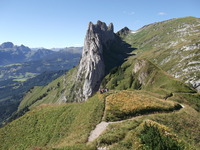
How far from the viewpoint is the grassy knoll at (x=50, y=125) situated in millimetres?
40688

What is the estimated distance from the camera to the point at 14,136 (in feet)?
159

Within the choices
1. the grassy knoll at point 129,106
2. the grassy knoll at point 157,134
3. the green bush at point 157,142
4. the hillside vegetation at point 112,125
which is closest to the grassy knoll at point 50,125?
the hillside vegetation at point 112,125

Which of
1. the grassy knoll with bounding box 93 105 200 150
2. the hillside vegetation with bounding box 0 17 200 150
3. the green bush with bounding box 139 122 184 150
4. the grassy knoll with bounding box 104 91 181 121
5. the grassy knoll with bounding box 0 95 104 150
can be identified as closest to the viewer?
the green bush with bounding box 139 122 184 150

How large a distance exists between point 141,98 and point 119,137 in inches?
908

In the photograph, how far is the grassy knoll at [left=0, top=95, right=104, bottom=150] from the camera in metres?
40.7

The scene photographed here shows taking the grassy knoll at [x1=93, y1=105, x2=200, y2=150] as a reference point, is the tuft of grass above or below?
above

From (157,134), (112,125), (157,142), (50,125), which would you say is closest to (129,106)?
(112,125)

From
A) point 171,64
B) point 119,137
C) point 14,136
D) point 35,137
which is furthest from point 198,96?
point 171,64

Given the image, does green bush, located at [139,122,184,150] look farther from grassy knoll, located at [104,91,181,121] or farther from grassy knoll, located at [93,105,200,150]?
grassy knoll, located at [104,91,181,121]

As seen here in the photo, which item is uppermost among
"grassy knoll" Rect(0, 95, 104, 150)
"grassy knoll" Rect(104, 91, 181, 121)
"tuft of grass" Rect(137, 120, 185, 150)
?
"tuft of grass" Rect(137, 120, 185, 150)

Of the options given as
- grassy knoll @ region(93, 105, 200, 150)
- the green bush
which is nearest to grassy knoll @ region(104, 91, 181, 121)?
grassy knoll @ region(93, 105, 200, 150)

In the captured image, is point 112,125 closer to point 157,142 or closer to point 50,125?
point 157,142

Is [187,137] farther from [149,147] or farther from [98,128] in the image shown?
[98,128]

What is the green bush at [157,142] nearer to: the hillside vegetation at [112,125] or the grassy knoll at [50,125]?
the hillside vegetation at [112,125]
